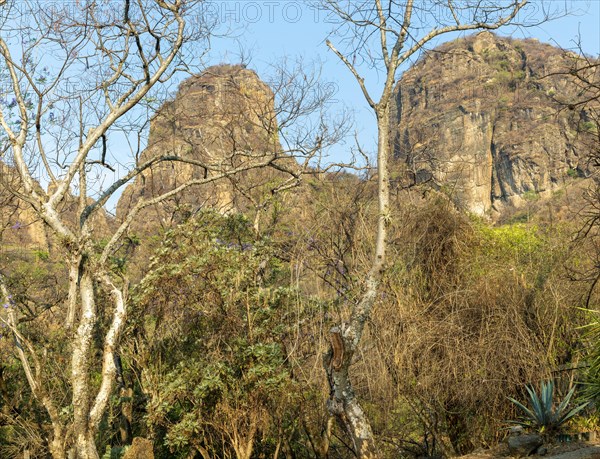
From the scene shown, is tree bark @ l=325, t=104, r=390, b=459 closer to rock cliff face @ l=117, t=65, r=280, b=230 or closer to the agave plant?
the agave plant

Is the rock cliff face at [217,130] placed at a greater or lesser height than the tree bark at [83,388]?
greater

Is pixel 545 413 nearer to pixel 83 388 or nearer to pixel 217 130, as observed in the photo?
pixel 83 388

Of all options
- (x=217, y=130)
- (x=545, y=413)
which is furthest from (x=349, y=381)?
(x=217, y=130)

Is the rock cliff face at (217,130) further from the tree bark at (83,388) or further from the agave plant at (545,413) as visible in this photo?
the agave plant at (545,413)

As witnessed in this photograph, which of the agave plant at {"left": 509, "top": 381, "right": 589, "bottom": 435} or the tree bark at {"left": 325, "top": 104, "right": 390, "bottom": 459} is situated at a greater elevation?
the tree bark at {"left": 325, "top": 104, "right": 390, "bottom": 459}

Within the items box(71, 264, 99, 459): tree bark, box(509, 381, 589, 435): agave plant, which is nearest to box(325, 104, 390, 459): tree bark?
box(509, 381, 589, 435): agave plant

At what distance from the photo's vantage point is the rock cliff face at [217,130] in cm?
1409

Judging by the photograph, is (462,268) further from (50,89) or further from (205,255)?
(50,89)

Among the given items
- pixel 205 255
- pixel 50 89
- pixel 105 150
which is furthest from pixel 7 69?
pixel 205 255

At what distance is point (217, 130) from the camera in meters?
15.9

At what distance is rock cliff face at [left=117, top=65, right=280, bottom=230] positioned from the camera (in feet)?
46.2

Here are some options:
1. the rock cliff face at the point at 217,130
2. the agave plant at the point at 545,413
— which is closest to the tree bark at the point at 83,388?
the rock cliff face at the point at 217,130

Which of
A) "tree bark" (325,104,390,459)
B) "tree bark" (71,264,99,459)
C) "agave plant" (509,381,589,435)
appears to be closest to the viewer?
"tree bark" (325,104,390,459)

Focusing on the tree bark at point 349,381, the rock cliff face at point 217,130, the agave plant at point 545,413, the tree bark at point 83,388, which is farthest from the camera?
the rock cliff face at point 217,130
